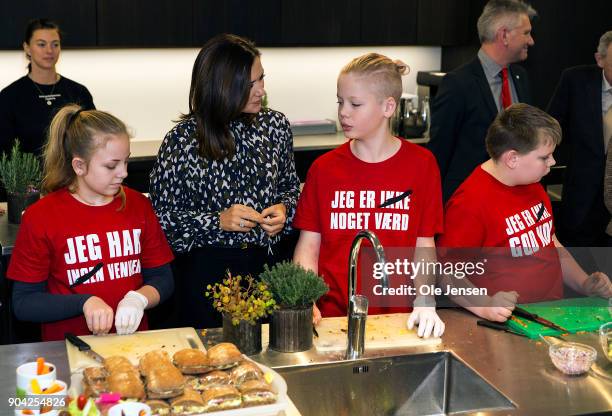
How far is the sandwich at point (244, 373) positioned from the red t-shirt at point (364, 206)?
744 mm

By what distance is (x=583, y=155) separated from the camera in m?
4.35

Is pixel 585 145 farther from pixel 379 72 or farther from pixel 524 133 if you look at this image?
pixel 379 72

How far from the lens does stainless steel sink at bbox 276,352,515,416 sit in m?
2.11

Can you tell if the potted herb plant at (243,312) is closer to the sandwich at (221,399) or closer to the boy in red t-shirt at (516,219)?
the sandwich at (221,399)

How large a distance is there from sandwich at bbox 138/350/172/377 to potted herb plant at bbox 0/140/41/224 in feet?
5.60

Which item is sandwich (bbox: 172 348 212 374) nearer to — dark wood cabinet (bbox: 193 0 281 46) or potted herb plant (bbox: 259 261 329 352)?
potted herb plant (bbox: 259 261 329 352)

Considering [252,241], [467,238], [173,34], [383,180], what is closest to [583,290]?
[467,238]

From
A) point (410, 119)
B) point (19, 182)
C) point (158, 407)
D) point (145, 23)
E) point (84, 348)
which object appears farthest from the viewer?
point (410, 119)

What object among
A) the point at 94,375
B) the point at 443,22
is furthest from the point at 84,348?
the point at 443,22

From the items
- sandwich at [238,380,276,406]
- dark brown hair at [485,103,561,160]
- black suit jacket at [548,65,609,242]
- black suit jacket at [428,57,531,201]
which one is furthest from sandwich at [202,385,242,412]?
black suit jacket at [548,65,609,242]

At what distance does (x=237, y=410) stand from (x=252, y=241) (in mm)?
1078

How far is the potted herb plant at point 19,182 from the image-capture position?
3.31 m

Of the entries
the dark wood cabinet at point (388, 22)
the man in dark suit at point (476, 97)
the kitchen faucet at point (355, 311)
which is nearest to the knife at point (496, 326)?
the kitchen faucet at point (355, 311)

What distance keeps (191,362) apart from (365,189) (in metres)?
0.91
